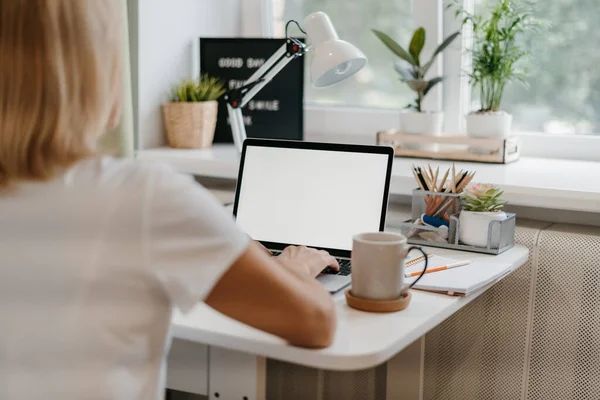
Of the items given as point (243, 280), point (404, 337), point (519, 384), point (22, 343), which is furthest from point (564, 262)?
point (22, 343)

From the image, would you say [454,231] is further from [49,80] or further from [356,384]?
[49,80]

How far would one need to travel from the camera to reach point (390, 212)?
1908 millimetres

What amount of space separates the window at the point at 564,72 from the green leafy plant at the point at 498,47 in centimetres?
5

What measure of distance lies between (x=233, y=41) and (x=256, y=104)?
7.9 inches

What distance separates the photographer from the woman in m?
0.81

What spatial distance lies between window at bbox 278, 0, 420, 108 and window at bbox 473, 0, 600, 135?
28 cm

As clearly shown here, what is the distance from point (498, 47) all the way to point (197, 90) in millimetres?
825

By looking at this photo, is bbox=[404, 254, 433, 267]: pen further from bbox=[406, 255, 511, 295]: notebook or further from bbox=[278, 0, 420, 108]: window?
bbox=[278, 0, 420, 108]: window

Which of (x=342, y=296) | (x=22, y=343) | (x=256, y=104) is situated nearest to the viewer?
(x=22, y=343)

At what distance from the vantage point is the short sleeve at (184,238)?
2.72 ft

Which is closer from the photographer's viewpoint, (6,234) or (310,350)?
(6,234)

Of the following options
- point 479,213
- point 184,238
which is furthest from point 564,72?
point 184,238

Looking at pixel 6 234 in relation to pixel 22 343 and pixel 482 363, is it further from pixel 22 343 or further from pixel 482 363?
pixel 482 363

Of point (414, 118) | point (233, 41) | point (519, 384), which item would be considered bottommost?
point (519, 384)
